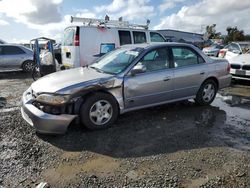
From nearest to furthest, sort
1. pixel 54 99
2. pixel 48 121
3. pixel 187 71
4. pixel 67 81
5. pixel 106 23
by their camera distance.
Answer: pixel 48 121
pixel 54 99
pixel 67 81
pixel 187 71
pixel 106 23

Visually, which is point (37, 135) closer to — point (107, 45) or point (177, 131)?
point (177, 131)

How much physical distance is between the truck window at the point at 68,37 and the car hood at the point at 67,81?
4.44 meters

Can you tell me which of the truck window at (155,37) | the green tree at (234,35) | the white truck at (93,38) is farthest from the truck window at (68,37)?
the green tree at (234,35)

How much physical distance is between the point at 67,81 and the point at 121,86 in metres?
0.99

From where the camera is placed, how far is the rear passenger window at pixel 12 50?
1264cm

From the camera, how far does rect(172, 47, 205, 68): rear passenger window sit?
5.79 metres

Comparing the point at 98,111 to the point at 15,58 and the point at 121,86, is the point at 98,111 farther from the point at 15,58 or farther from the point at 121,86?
the point at 15,58

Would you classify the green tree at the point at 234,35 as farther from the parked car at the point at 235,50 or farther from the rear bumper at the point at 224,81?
the rear bumper at the point at 224,81

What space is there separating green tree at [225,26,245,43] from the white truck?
50.2 m

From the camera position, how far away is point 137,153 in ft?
12.8

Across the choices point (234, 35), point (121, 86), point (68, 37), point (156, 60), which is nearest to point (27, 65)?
point (68, 37)

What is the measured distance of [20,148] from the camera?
162 inches

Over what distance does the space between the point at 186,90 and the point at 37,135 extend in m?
3.35

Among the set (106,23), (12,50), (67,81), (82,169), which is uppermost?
(106,23)
